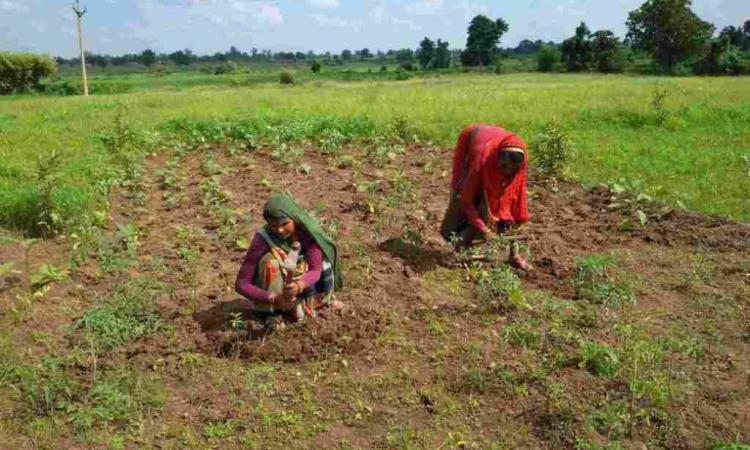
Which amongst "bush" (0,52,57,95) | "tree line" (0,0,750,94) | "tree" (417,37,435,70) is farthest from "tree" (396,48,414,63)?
"bush" (0,52,57,95)

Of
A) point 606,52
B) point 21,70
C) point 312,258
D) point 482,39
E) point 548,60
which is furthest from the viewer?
point 482,39

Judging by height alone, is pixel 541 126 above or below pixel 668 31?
below

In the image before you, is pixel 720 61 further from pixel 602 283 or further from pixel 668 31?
pixel 602 283

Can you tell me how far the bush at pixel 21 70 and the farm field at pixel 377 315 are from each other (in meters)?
29.9

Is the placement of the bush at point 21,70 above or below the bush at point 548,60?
below

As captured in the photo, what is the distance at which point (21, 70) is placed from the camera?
36.1m

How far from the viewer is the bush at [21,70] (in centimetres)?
3522

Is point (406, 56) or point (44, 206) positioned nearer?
point (44, 206)

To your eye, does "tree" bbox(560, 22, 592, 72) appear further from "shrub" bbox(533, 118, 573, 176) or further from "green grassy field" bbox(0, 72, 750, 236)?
"shrub" bbox(533, 118, 573, 176)

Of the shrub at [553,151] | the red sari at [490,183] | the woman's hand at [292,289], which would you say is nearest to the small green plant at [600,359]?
the red sari at [490,183]

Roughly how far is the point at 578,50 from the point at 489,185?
4529cm

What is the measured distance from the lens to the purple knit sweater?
14.2 ft

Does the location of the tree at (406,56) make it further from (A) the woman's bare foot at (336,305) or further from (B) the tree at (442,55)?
(A) the woman's bare foot at (336,305)

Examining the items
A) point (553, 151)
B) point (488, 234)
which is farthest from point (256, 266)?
point (553, 151)
